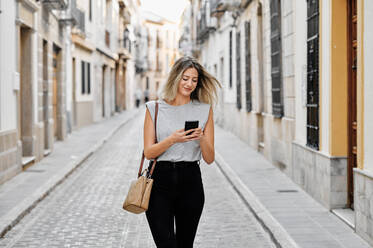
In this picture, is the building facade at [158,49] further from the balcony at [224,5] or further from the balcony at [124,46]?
the balcony at [224,5]

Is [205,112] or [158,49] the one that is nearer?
[205,112]

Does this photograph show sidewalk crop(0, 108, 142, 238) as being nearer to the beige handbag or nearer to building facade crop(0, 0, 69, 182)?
building facade crop(0, 0, 69, 182)

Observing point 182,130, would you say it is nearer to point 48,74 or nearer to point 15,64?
point 15,64

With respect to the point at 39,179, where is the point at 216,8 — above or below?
above

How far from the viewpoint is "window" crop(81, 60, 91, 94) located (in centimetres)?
2659

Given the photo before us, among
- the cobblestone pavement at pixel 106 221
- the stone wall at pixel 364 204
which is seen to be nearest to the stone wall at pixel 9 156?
the cobblestone pavement at pixel 106 221

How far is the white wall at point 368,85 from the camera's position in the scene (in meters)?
6.15

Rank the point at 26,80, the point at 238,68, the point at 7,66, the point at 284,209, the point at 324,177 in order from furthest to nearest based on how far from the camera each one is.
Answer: the point at 238,68, the point at 26,80, the point at 7,66, the point at 324,177, the point at 284,209

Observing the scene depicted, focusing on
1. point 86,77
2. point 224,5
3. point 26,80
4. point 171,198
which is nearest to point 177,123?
point 171,198

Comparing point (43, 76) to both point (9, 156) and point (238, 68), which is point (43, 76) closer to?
point (9, 156)

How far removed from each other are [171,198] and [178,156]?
0.28m

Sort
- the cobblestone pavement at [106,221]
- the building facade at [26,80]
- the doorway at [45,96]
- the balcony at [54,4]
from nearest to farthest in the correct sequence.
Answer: the cobblestone pavement at [106,221]
the building facade at [26,80]
the balcony at [54,4]
the doorway at [45,96]

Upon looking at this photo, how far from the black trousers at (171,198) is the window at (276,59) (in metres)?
8.13

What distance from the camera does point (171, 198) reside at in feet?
13.1
